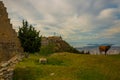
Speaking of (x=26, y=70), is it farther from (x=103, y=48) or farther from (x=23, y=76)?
(x=103, y=48)

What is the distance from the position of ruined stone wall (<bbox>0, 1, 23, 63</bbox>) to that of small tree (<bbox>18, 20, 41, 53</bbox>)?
289cm

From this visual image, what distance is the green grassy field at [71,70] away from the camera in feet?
72.6

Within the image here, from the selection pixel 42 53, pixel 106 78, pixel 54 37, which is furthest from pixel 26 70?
pixel 54 37

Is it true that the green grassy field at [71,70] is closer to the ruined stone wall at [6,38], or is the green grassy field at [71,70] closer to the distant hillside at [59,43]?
the ruined stone wall at [6,38]

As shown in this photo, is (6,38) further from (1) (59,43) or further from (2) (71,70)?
(1) (59,43)

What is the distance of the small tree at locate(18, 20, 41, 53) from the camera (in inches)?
1602

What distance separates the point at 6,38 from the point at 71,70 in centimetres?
1570

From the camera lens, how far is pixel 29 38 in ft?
136

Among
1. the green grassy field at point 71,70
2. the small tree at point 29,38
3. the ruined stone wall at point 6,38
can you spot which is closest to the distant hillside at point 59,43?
the small tree at point 29,38

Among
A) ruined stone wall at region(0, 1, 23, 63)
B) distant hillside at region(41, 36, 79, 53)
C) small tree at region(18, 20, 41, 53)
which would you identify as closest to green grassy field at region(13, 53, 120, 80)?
ruined stone wall at region(0, 1, 23, 63)

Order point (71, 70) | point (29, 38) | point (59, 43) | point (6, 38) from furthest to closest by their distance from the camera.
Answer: point (59, 43) < point (29, 38) < point (6, 38) < point (71, 70)

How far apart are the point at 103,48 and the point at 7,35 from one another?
14793 mm

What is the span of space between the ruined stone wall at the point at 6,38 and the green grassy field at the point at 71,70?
7.01 meters

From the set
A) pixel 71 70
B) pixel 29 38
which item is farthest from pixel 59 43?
pixel 71 70
